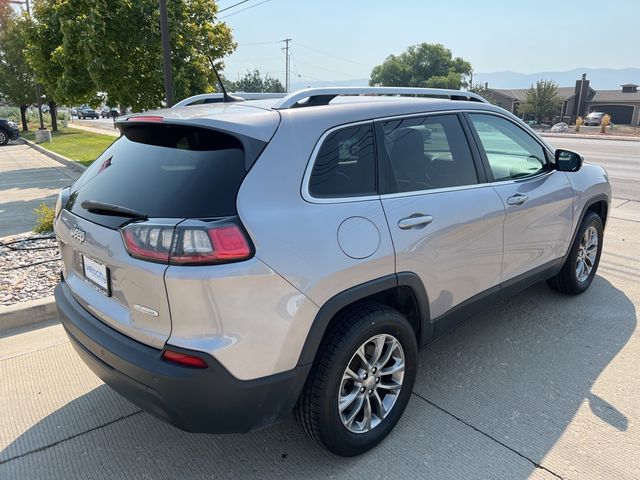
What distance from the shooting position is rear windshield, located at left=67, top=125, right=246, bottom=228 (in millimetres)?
2089

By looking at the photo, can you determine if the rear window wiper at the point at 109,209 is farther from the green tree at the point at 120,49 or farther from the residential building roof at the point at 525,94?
the residential building roof at the point at 525,94

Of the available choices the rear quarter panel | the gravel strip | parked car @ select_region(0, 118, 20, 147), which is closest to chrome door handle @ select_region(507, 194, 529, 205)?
the rear quarter panel

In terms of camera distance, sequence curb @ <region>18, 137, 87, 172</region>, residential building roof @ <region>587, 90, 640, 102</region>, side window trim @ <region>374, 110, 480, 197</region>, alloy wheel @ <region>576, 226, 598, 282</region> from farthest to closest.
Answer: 1. residential building roof @ <region>587, 90, 640, 102</region>
2. curb @ <region>18, 137, 87, 172</region>
3. alloy wheel @ <region>576, 226, 598, 282</region>
4. side window trim @ <region>374, 110, 480, 197</region>

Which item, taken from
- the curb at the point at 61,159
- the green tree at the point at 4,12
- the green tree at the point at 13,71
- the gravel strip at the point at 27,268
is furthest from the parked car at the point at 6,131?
the gravel strip at the point at 27,268

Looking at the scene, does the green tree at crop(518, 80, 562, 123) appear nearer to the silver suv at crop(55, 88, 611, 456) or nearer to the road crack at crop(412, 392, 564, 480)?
the silver suv at crop(55, 88, 611, 456)

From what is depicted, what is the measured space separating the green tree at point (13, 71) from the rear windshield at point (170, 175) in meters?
30.6

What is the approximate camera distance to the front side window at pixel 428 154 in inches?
109

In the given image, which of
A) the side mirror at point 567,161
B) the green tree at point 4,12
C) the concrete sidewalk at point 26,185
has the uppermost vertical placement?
the green tree at point 4,12

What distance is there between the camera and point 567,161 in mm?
3941

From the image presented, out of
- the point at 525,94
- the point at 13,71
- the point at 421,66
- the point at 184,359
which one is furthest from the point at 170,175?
the point at 421,66

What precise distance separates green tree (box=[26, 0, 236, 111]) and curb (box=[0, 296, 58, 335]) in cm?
838

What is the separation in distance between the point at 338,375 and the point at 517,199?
1.91 meters

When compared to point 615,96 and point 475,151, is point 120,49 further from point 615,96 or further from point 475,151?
point 615,96

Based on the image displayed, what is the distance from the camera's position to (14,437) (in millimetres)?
2818
